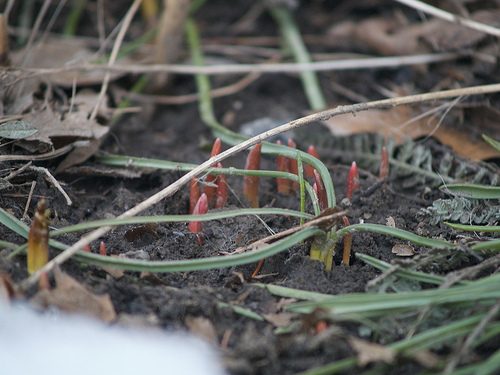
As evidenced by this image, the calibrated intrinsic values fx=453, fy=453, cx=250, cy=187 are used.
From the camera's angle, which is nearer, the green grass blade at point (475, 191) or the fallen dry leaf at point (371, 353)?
the fallen dry leaf at point (371, 353)

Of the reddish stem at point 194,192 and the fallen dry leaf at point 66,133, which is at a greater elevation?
the fallen dry leaf at point 66,133

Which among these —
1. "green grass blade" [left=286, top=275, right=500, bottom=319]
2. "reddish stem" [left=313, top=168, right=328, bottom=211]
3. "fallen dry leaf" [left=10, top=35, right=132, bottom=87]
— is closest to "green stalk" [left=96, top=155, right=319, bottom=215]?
"reddish stem" [left=313, top=168, right=328, bottom=211]

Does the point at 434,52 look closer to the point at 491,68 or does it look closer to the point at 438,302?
the point at 491,68

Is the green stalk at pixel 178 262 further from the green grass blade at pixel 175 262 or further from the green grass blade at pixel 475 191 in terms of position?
the green grass blade at pixel 475 191

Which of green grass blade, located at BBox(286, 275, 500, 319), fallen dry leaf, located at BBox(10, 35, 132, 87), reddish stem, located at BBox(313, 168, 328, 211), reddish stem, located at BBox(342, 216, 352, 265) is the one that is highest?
fallen dry leaf, located at BBox(10, 35, 132, 87)

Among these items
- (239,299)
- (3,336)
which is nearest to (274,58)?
(239,299)

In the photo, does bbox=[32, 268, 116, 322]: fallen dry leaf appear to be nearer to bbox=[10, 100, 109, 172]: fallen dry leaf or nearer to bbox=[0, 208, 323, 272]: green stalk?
bbox=[0, 208, 323, 272]: green stalk

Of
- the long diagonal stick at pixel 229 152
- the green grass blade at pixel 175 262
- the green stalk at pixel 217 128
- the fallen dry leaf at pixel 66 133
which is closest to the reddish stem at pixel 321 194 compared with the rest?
the green stalk at pixel 217 128
